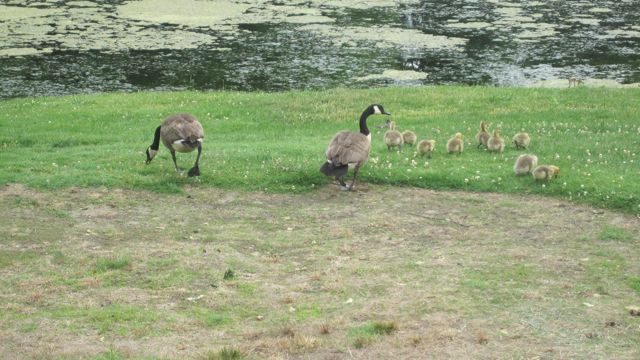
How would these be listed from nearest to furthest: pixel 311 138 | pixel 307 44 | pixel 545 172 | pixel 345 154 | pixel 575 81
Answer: pixel 345 154 < pixel 545 172 < pixel 311 138 < pixel 575 81 < pixel 307 44

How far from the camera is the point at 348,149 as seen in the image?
17109mm

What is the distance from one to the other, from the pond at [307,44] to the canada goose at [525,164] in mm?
16709

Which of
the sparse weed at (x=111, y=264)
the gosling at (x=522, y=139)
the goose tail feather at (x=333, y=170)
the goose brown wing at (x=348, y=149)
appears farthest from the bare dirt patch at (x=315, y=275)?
the gosling at (x=522, y=139)

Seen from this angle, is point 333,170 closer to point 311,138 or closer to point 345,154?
point 345,154

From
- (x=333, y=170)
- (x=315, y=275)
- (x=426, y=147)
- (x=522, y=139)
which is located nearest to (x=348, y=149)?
(x=333, y=170)

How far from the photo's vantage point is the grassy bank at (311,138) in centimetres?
1844

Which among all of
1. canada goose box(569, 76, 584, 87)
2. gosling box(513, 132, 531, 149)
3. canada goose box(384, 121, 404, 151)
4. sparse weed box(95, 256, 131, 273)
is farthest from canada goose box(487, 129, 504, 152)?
canada goose box(569, 76, 584, 87)

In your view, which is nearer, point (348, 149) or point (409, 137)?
point (348, 149)

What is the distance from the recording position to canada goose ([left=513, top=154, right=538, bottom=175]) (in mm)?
18234

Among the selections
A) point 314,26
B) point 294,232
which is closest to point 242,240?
point 294,232

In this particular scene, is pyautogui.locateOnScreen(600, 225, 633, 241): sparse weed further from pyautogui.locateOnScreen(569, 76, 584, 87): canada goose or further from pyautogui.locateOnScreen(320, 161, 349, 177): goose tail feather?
pyautogui.locateOnScreen(569, 76, 584, 87): canada goose

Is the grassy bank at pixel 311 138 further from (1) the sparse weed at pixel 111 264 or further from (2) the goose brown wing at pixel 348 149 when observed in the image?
(1) the sparse weed at pixel 111 264

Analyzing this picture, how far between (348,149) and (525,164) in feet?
14.4

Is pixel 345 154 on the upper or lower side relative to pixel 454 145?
upper
